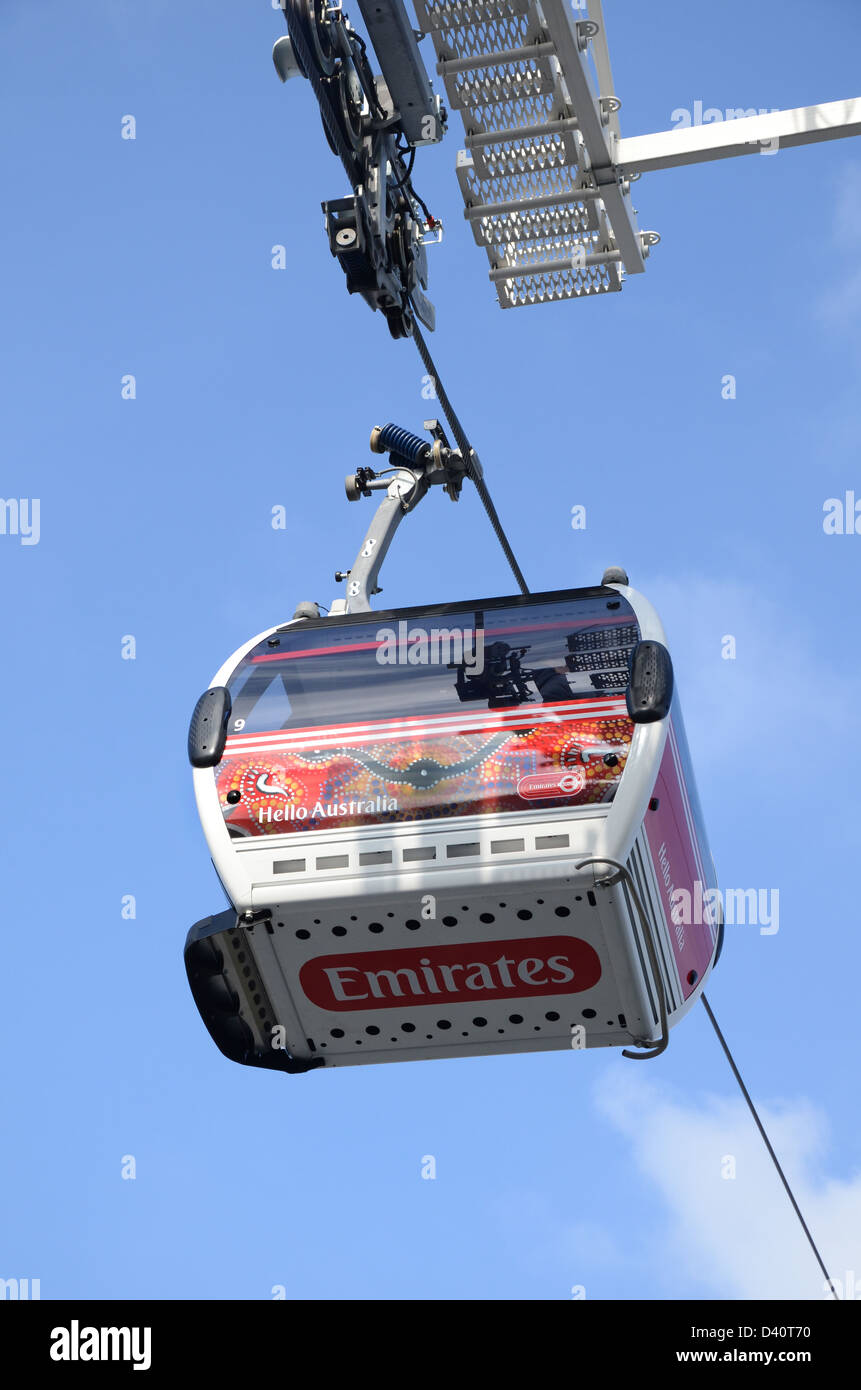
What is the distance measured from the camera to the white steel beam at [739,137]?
7414mm

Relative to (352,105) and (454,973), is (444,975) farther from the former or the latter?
(352,105)

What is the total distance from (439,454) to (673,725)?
8.49 feet

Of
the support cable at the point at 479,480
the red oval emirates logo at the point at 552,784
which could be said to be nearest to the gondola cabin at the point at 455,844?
the red oval emirates logo at the point at 552,784

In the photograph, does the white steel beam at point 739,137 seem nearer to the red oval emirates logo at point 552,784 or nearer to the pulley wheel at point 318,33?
the pulley wheel at point 318,33

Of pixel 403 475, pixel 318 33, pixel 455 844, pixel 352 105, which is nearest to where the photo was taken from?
pixel 455 844

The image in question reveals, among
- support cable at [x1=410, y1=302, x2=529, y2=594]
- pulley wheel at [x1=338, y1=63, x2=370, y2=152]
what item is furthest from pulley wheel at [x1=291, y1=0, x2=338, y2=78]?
support cable at [x1=410, y1=302, x2=529, y2=594]

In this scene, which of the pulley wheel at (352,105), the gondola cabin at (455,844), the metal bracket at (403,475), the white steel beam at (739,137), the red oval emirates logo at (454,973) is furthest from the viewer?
the metal bracket at (403,475)

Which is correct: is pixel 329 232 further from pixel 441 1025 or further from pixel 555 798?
pixel 441 1025

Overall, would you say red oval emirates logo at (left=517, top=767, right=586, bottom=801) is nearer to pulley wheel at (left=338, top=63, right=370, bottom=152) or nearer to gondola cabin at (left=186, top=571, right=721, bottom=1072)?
gondola cabin at (left=186, top=571, right=721, bottom=1072)

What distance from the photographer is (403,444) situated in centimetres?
816

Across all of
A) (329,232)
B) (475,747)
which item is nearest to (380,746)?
(475,747)

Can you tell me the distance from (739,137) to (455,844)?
3760 millimetres

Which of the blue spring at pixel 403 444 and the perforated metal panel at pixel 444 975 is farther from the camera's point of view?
the blue spring at pixel 403 444

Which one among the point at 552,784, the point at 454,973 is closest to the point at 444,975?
Result: the point at 454,973
